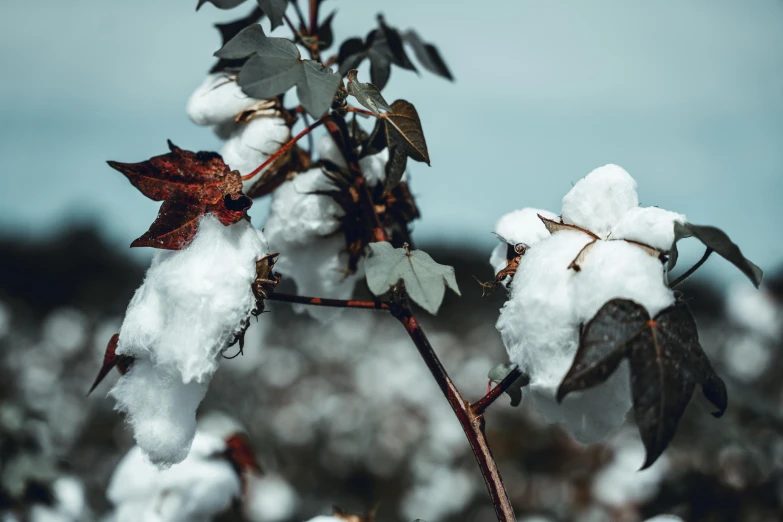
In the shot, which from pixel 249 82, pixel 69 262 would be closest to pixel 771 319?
pixel 249 82

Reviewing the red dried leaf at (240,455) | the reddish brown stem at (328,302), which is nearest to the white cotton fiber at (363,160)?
the reddish brown stem at (328,302)

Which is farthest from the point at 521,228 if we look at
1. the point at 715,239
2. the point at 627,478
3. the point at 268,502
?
the point at 268,502

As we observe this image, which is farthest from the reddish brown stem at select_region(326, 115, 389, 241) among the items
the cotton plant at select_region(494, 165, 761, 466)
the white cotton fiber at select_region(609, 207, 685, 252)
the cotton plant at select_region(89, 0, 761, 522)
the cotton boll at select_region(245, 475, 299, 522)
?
the cotton boll at select_region(245, 475, 299, 522)

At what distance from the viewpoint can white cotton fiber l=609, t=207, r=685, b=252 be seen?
2.04ft

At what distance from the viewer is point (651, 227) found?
63 cm

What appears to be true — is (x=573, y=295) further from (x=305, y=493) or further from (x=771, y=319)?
(x=771, y=319)

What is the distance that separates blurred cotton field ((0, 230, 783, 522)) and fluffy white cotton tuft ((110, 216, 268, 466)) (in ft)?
1.31

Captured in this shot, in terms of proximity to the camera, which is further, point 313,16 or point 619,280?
point 313,16

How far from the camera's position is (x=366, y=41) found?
1052mm

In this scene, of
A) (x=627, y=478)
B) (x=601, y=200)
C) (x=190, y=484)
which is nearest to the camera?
(x=601, y=200)

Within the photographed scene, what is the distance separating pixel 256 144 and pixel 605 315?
537 mm

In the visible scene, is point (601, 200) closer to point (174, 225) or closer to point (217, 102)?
point (174, 225)

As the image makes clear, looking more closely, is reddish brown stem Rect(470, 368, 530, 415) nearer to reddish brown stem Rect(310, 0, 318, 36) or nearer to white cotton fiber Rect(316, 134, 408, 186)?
white cotton fiber Rect(316, 134, 408, 186)

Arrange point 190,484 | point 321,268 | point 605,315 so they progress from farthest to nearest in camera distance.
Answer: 1. point 190,484
2. point 321,268
3. point 605,315
